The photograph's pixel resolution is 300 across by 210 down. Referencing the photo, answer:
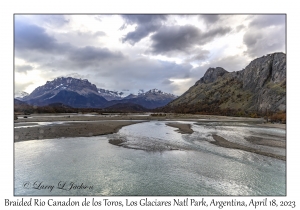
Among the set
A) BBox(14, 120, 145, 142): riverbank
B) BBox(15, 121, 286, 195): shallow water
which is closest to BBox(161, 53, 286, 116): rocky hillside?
BBox(14, 120, 145, 142): riverbank

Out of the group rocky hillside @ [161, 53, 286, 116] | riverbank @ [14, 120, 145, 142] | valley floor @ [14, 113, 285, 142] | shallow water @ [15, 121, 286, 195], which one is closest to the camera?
shallow water @ [15, 121, 286, 195]

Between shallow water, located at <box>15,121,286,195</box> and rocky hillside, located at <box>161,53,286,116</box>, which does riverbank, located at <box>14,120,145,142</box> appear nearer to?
shallow water, located at <box>15,121,286,195</box>

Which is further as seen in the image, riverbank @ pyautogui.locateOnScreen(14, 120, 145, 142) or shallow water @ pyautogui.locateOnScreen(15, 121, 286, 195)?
riverbank @ pyautogui.locateOnScreen(14, 120, 145, 142)

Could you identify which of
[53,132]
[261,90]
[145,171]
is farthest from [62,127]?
[261,90]

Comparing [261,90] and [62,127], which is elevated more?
[261,90]

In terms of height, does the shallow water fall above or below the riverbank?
below

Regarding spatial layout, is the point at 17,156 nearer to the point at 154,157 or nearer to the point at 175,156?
the point at 154,157

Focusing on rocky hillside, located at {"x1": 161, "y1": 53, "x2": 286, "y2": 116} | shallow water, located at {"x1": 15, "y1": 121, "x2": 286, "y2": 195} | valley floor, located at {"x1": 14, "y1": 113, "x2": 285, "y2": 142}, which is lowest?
shallow water, located at {"x1": 15, "y1": 121, "x2": 286, "y2": 195}

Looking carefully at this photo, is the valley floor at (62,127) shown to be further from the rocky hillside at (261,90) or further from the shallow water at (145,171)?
the rocky hillside at (261,90)

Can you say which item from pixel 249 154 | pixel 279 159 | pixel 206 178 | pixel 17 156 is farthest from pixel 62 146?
pixel 279 159

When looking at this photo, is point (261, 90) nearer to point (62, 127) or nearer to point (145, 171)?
point (62, 127)
